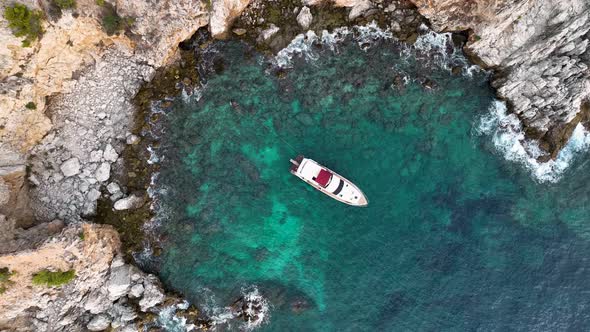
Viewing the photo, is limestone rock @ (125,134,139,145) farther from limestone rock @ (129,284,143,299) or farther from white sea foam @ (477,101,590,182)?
white sea foam @ (477,101,590,182)

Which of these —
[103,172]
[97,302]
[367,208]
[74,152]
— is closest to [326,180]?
[367,208]

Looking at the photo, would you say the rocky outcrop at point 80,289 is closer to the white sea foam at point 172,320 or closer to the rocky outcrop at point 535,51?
the white sea foam at point 172,320

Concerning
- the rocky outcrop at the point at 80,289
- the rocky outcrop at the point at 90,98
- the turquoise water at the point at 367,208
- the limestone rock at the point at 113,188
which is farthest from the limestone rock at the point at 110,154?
the rocky outcrop at the point at 80,289

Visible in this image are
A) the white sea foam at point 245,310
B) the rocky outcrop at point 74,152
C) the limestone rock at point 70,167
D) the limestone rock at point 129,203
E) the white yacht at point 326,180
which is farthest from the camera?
the white sea foam at point 245,310

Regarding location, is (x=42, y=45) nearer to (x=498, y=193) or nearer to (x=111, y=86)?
(x=111, y=86)

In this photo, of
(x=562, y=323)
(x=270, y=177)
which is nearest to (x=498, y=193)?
(x=562, y=323)

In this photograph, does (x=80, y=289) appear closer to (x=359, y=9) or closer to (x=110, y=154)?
(x=110, y=154)

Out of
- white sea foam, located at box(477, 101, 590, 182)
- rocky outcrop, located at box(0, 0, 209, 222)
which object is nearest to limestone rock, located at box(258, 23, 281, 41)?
rocky outcrop, located at box(0, 0, 209, 222)
